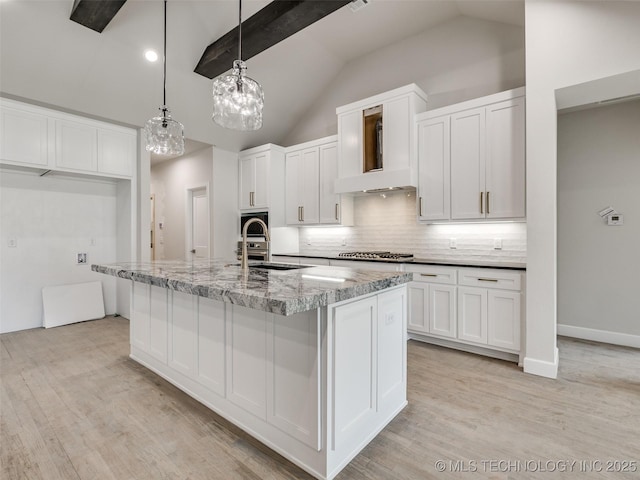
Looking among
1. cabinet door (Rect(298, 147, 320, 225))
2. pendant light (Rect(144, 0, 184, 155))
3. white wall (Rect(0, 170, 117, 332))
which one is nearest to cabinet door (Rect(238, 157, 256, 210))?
cabinet door (Rect(298, 147, 320, 225))

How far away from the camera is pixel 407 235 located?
14.4 ft

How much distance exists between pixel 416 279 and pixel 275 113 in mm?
3581

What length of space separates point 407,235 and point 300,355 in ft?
10.2

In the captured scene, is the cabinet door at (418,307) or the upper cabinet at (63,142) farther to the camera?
the upper cabinet at (63,142)

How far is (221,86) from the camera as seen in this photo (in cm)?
230

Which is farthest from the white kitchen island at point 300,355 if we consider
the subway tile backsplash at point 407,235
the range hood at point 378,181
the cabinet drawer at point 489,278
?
the subway tile backsplash at point 407,235

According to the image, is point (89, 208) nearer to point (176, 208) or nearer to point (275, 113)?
point (176, 208)

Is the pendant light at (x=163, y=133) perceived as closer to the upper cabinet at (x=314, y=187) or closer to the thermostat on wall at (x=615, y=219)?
the upper cabinet at (x=314, y=187)

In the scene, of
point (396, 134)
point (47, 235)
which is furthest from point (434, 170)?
point (47, 235)

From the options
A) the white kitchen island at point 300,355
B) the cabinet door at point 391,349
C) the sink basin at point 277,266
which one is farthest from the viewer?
the sink basin at point 277,266

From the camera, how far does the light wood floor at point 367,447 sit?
1684 mm

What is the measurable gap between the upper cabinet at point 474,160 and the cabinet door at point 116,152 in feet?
13.2

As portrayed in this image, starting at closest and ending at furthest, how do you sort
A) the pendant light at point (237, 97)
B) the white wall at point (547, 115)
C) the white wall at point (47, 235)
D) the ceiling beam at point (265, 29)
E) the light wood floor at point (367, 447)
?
the light wood floor at point (367, 447)
the pendant light at point (237, 97)
the white wall at point (547, 115)
the ceiling beam at point (265, 29)
the white wall at point (47, 235)

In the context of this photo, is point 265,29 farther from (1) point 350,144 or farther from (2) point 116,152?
(2) point 116,152
